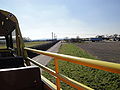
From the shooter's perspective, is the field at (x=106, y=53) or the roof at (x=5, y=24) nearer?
the roof at (x=5, y=24)

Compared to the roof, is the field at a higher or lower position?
lower

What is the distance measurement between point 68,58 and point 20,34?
3.47 meters

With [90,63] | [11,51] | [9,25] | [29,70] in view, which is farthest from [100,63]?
[11,51]

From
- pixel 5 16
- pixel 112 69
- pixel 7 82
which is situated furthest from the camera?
pixel 5 16

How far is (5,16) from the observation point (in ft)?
16.6

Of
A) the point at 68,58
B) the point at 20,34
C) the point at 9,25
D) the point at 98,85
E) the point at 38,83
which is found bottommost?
the point at 98,85

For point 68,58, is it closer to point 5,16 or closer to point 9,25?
point 5,16

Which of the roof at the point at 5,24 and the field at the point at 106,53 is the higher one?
the roof at the point at 5,24

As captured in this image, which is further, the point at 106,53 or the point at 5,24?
the point at 106,53

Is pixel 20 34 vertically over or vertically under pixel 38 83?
over

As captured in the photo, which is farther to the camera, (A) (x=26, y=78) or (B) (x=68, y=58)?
(A) (x=26, y=78)

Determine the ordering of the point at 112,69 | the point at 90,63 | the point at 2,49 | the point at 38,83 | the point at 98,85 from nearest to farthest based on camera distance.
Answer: the point at 112,69 < the point at 90,63 < the point at 38,83 < the point at 98,85 < the point at 2,49

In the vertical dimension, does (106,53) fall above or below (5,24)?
below

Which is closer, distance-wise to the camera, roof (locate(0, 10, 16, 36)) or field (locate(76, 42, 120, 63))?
roof (locate(0, 10, 16, 36))
